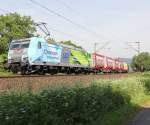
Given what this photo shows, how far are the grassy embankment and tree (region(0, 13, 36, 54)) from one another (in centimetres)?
6278

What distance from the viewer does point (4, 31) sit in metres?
82.2

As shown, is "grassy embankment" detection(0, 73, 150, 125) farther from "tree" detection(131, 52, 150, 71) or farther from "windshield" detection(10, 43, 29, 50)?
"tree" detection(131, 52, 150, 71)

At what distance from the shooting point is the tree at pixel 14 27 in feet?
264

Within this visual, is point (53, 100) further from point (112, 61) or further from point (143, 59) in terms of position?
point (143, 59)

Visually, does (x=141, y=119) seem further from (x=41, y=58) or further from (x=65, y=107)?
(x=41, y=58)

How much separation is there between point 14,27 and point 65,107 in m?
73.1

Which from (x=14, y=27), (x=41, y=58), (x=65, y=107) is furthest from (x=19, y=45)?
(x=14, y=27)

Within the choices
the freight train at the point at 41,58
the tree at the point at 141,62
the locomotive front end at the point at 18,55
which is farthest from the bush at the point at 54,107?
the tree at the point at 141,62

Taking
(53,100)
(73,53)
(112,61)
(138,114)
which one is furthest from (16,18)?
(53,100)

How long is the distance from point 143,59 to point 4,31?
58.0 meters

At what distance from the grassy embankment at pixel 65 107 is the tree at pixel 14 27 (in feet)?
206

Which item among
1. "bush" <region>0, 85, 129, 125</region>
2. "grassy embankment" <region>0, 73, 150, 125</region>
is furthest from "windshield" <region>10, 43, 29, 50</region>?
"bush" <region>0, 85, 129, 125</region>

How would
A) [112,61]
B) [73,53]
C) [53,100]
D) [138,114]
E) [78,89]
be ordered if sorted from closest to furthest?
1. [53,100]
2. [78,89]
3. [138,114]
4. [73,53]
5. [112,61]

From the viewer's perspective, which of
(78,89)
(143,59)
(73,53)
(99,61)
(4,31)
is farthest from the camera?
(143,59)
